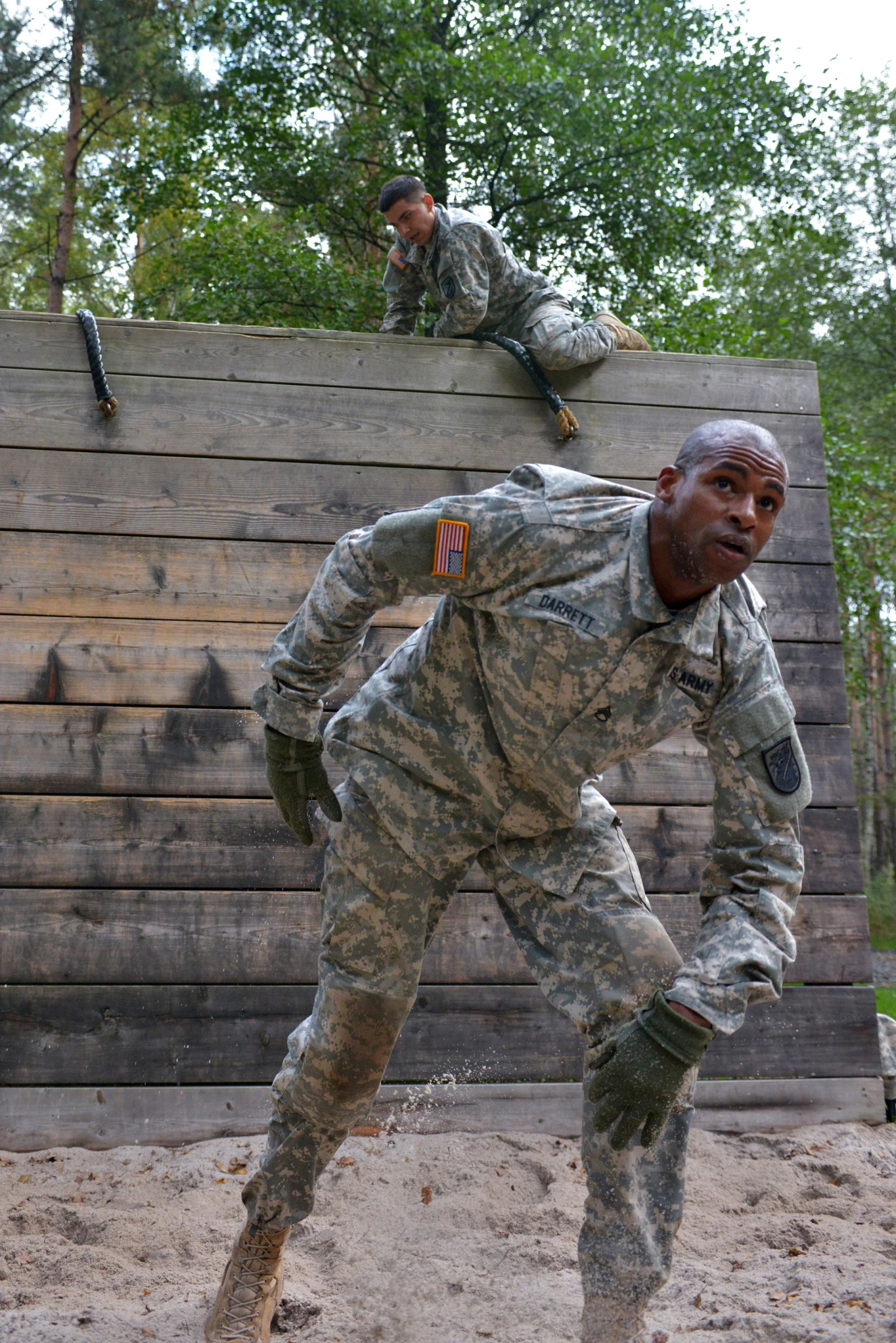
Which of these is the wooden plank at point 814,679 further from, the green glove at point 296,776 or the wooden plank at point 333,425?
the green glove at point 296,776

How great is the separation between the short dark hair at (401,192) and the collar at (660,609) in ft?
7.42

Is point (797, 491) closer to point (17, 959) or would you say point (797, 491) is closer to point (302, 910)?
point (302, 910)

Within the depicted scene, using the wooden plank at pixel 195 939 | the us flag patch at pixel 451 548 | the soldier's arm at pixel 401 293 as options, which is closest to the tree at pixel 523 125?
the soldier's arm at pixel 401 293

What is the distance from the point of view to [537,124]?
867 cm

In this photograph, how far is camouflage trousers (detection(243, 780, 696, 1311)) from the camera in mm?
1844

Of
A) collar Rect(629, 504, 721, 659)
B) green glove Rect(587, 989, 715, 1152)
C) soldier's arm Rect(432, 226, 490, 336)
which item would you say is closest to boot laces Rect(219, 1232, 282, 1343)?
green glove Rect(587, 989, 715, 1152)

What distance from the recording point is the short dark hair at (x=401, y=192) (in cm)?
366

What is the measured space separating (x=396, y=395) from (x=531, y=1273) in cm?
234

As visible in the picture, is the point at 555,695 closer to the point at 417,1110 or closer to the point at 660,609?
the point at 660,609

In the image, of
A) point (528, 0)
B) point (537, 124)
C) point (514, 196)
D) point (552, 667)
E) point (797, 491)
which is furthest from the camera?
point (528, 0)

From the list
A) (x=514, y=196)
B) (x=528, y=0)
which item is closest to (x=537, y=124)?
(x=514, y=196)

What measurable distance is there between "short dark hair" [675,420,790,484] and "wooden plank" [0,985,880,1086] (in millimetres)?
1727

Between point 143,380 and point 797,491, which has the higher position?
point 143,380

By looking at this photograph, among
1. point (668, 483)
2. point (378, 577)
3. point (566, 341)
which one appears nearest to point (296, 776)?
point (378, 577)
